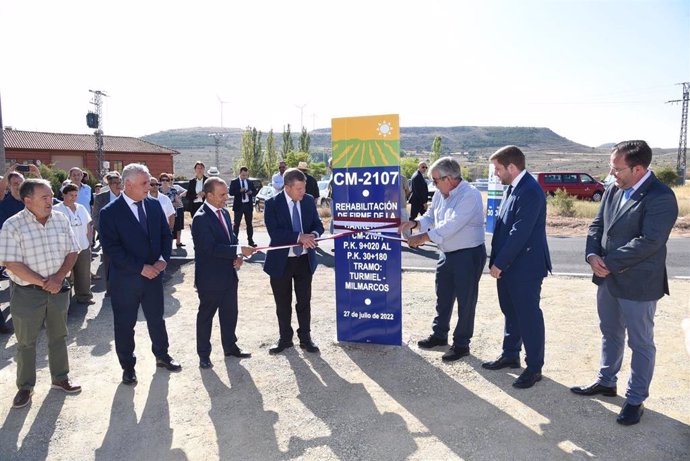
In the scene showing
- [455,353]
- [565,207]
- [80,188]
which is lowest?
[455,353]

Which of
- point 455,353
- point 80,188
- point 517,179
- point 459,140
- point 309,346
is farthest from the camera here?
point 459,140

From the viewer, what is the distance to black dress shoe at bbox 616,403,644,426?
353cm

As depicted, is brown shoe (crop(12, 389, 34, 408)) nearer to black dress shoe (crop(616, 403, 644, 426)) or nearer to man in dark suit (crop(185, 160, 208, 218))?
black dress shoe (crop(616, 403, 644, 426))

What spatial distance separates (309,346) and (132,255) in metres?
1.94

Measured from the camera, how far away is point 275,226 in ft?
16.3

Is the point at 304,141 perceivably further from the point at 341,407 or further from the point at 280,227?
the point at 341,407

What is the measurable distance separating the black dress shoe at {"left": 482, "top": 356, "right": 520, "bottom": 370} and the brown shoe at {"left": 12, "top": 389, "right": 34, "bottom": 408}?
12.7ft

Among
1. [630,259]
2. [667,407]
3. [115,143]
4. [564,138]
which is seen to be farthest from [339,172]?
[564,138]

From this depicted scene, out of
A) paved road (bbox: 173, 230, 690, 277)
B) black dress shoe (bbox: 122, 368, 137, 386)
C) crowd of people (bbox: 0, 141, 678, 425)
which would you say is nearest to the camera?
crowd of people (bbox: 0, 141, 678, 425)

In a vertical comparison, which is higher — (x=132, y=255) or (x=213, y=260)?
(x=132, y=255)

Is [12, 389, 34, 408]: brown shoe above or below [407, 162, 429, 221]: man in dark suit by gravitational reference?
below

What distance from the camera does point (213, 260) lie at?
470cm

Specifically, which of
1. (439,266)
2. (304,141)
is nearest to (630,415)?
(439,266)

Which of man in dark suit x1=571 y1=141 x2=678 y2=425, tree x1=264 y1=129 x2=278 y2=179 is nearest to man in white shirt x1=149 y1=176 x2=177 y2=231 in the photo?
man in dark suit x1=571 y1=141 x2=678 y2=425
